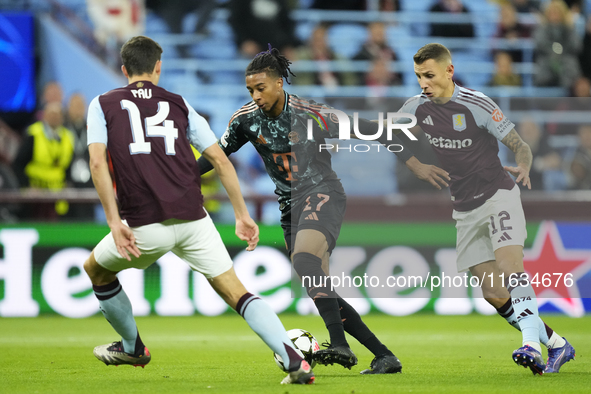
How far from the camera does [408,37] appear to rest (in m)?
15.4

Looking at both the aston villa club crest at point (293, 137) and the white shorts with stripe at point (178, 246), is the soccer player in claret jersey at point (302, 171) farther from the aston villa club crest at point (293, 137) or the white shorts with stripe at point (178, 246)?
the white shorts with stripe at point (178, 246)

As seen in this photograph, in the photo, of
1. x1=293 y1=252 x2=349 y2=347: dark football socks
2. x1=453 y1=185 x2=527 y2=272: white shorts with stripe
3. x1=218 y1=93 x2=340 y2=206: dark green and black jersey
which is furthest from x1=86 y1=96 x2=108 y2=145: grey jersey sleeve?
x1=453 y1=185 x2=527 y2=272: white shorts with stripe

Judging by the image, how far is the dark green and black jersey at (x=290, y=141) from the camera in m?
5.75

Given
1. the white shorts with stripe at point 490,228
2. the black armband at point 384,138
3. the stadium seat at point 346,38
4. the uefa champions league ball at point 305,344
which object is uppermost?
the stadium seat at point 346,38

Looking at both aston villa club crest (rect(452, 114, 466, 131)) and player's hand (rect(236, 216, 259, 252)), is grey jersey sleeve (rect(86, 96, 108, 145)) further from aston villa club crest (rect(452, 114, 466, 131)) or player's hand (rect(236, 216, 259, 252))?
aston villa club crest (rect(452, 114, 466, 131))

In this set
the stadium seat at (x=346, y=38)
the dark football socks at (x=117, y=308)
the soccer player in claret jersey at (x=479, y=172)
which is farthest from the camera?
the stadium seat at (x=346, y=38)

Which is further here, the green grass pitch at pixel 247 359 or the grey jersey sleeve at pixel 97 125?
the green grass pitch at pixel 247 359

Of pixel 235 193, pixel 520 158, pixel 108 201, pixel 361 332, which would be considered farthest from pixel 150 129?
pixel 520 158

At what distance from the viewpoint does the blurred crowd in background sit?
9.82 m

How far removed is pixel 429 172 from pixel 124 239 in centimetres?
221

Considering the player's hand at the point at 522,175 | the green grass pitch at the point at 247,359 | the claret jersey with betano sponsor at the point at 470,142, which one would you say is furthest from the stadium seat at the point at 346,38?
the player's hand at the point at 522,175

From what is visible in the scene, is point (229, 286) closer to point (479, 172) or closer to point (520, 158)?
point (479, 172)

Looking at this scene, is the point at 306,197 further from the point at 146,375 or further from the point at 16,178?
the point at 16,178

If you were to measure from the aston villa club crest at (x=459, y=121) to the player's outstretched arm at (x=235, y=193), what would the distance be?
182 cm
